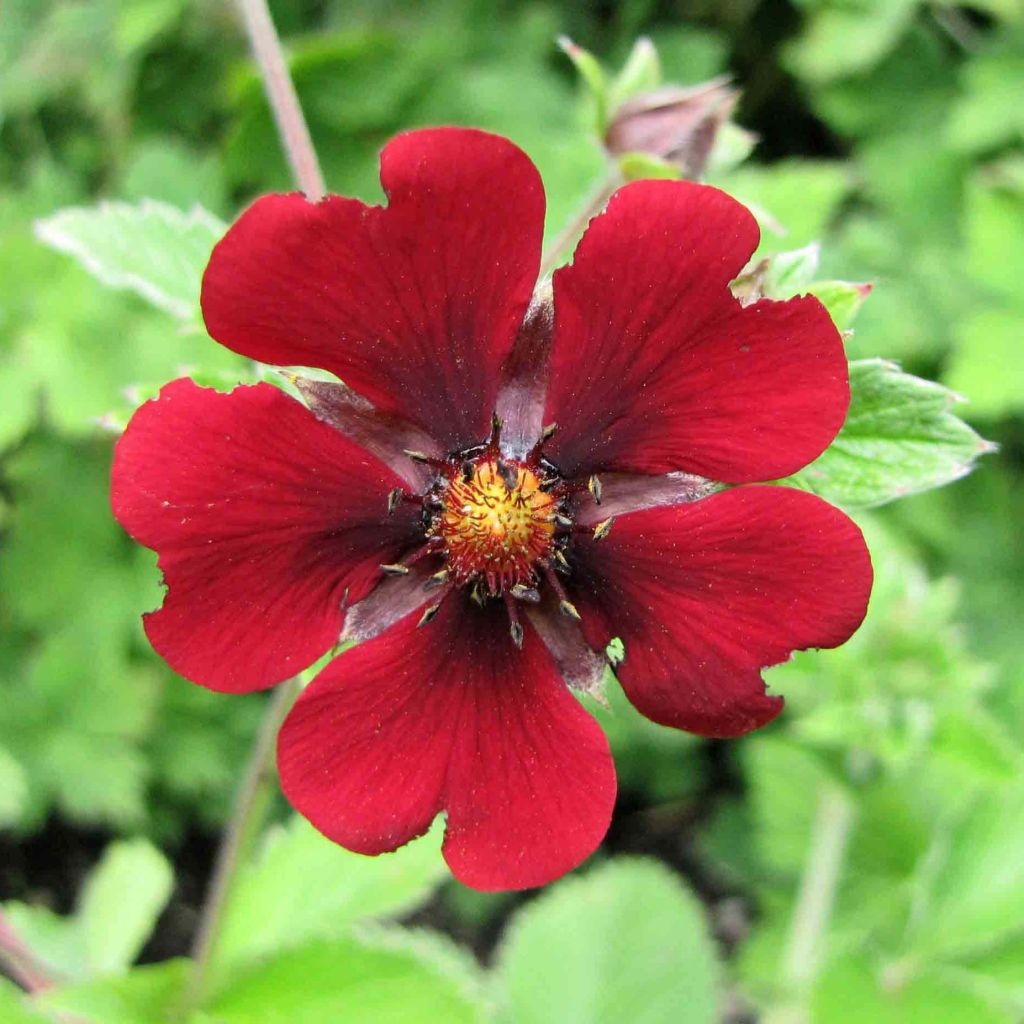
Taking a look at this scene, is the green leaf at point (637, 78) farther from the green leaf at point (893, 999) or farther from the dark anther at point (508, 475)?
the green leaf at point (893, 999)

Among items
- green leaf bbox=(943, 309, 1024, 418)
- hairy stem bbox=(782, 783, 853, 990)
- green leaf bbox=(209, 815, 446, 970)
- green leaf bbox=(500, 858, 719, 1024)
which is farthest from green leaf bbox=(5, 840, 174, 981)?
green leaf bbox=(943, 309, 1024, 418)

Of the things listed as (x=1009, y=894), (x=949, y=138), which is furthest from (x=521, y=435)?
(x=949, y=138)

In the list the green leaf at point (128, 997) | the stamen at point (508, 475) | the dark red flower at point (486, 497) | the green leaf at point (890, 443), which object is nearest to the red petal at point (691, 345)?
the dark red flower at point (486, 497)

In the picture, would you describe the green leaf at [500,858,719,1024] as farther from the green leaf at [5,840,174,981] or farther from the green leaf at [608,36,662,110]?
the green leaf at [608,36,662,110]

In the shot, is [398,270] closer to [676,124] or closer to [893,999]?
[676,124]

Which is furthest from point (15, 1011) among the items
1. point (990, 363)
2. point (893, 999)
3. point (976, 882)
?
point (990, 363)

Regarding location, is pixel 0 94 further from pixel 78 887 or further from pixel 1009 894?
pixel 1009 894
